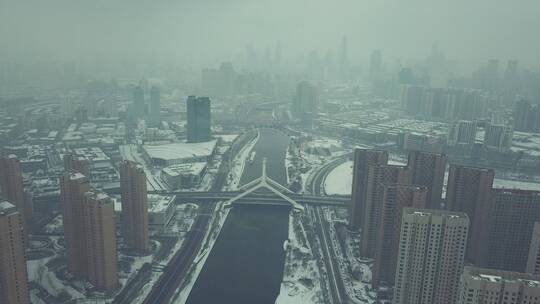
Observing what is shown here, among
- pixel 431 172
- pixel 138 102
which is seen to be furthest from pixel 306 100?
pixel 431 172

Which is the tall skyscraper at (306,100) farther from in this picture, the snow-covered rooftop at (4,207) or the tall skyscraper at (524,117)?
the snow-covered rooftop at (4,207)

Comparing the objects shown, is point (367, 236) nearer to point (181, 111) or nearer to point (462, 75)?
point (181, 111)

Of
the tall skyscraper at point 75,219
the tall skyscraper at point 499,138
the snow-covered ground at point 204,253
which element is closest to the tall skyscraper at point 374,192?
the snow-covered ground at point 204,253

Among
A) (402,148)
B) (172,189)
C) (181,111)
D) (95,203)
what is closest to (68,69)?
(181,111)

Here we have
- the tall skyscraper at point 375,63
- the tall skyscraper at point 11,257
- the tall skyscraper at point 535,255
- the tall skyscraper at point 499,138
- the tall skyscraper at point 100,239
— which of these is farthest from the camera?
the tall skyscraper at point 375,63

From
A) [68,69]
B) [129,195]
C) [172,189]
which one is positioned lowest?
[172,189]

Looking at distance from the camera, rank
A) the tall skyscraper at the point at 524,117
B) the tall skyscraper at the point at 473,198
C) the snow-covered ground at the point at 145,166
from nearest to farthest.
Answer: the tall skyscraper at the point at 473,198 < the snow-covered ground at the point at 145,166 < the tall skyscraper at the point at 524,117

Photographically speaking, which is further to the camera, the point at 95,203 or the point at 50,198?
the point at 50,198
